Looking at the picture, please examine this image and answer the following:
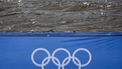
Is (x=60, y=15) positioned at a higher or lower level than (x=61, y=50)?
lower

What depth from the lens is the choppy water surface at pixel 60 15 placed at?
1188 cm

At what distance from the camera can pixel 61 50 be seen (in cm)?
712

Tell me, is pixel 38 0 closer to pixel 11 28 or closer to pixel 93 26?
pixel 11 28

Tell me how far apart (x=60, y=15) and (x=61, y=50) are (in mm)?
5764

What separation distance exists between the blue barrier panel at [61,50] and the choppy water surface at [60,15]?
14.1ft

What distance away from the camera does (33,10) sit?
1326 cm

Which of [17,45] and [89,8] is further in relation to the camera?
[89,8]

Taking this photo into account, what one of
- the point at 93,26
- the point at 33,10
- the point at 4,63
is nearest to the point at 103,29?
the point at 93,26

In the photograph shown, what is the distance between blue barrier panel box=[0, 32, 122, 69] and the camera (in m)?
7.03

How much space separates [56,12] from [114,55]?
6352mm

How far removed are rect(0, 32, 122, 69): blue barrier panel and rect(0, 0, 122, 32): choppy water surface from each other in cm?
430

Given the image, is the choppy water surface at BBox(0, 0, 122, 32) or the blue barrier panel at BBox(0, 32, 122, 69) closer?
the blue barrier panel at BBox(0, 32, 122, 69)

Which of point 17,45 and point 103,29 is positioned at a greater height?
point 17,45

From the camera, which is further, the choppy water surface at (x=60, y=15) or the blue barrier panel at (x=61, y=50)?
the choppy water surface at (x=60, y=15)
